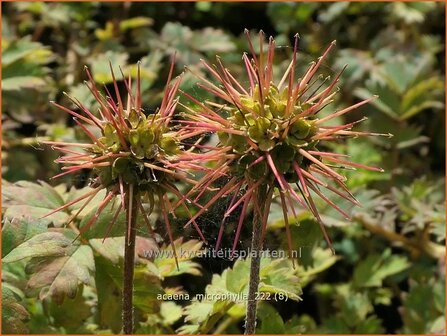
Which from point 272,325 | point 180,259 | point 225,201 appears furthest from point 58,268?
point 272,325

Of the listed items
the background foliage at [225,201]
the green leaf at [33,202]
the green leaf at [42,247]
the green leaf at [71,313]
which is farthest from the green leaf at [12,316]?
the green leaf at [71,313]

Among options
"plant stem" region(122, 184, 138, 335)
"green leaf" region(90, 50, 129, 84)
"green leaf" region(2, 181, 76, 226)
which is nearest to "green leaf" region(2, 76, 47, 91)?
"green leaf" region(90, 50, 129, 84)

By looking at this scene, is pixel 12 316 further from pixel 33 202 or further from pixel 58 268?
pixel 33 202

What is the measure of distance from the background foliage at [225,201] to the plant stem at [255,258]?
4.9 inches

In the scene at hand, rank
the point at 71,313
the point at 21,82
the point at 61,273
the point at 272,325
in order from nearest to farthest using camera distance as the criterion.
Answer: the point at 61,273
the point at 272,325
the point at 71,313
the point at 21,82

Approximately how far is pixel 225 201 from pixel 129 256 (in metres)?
0.28

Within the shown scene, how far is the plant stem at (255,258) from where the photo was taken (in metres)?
1.66

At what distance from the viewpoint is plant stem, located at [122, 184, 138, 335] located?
5.55 feet

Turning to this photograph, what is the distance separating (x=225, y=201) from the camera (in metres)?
1.81

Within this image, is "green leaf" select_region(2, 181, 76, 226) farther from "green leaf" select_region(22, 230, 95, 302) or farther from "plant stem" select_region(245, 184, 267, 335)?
"plant stem" select_region(245, 184, 267, 335)

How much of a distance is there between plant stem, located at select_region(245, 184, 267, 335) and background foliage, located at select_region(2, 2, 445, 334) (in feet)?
0.41

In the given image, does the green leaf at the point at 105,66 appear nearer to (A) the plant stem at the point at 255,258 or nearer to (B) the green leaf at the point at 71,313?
(B) the green leaf at the point at 71,313

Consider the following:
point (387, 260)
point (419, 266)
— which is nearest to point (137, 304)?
point (387, 260)

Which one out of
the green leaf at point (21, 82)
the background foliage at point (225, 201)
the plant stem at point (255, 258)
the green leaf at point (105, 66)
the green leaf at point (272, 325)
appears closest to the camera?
the plant stem at point (255, 258)
